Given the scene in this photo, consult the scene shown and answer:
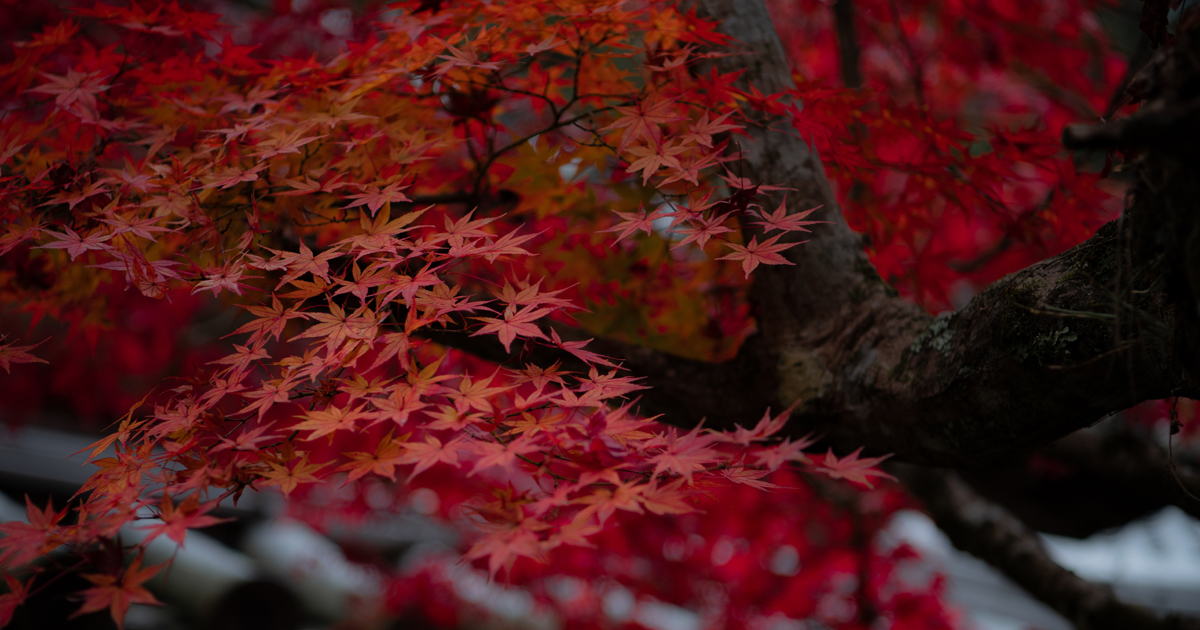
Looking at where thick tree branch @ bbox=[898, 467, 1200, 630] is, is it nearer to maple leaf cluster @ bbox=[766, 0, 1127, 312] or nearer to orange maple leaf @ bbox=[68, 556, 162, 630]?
maple leaf cluster @ bbox=[766, 0, 1127, 312]

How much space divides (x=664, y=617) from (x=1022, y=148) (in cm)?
543

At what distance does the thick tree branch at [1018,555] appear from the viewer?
7.70 feet

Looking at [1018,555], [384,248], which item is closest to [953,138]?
[384,248]

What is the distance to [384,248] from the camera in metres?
1.23

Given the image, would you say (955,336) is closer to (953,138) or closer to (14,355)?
(953,138)

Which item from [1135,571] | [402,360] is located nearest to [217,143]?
[402,360]

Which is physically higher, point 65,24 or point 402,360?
point 65,24

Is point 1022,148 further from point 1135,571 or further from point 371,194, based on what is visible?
point 1135,571

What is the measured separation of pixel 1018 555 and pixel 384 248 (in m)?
2.92

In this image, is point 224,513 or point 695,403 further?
point 224,513

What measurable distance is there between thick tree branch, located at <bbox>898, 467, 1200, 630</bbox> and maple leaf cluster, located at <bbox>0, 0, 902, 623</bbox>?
1.62m

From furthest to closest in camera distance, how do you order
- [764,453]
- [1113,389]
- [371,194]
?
[371,194] < [764,453] < [1113,389]

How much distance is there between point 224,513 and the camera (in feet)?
21.1

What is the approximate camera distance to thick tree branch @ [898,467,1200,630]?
235 cm
